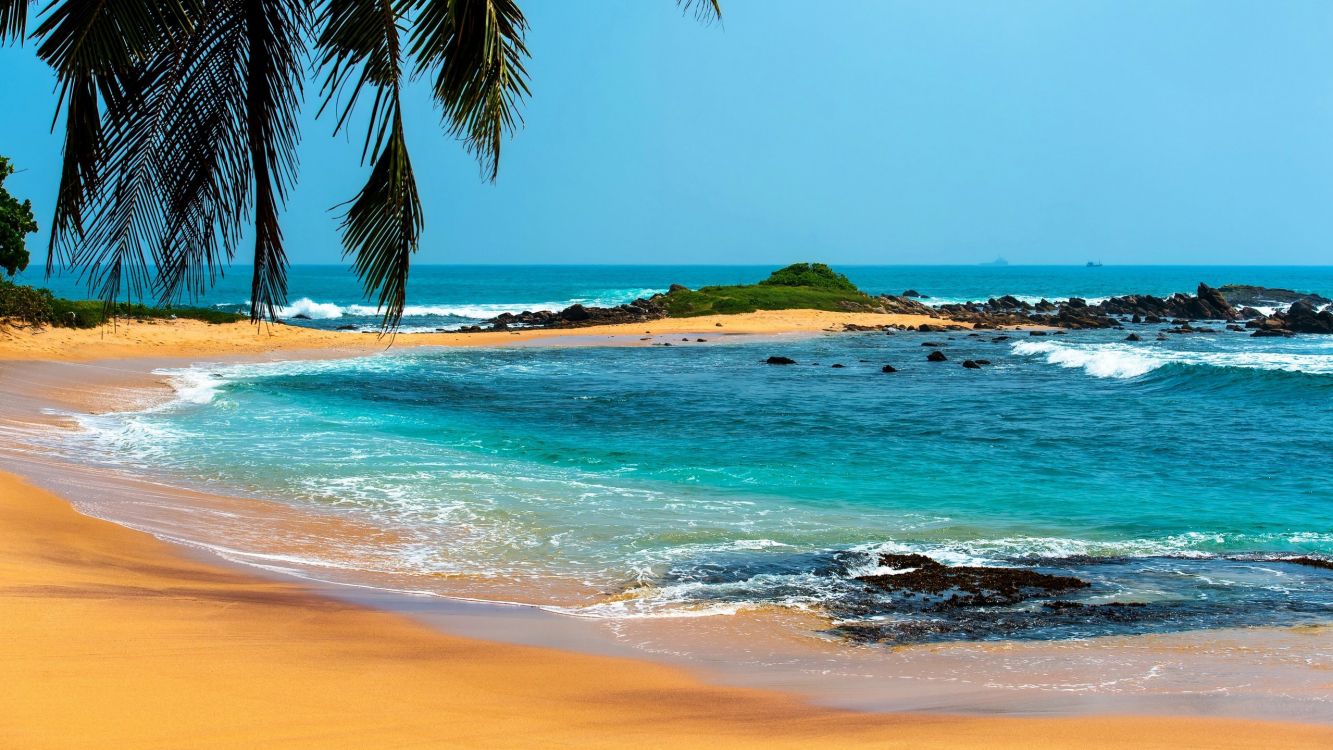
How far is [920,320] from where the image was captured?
54.7m

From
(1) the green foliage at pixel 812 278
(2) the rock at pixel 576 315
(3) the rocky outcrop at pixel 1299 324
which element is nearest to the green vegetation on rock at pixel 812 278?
(1) the green foliage at pixel 812 278

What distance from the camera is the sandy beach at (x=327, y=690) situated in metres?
4.74

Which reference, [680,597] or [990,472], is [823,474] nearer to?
[990,472]

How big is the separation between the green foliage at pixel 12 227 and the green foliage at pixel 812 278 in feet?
140

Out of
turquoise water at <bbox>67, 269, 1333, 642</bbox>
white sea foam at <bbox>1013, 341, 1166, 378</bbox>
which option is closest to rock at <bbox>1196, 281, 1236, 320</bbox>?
white sea foam at <bbox>1013, 341, 1166, 378</bbox>

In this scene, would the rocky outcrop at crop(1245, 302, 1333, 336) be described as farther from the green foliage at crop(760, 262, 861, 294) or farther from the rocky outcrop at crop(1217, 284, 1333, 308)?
the rocky outcrop at crop(1217, 284, 1333, 308)

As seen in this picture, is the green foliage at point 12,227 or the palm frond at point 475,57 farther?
the green foliage at point 12,227

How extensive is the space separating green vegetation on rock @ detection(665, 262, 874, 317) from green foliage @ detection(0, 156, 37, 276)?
1245 inches

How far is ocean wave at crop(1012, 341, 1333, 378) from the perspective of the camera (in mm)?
27856

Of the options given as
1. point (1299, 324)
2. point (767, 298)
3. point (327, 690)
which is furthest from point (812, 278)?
point (327, 690)

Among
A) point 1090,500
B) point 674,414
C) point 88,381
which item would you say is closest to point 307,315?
point 88,381

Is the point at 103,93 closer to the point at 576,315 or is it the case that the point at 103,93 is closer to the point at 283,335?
the point at 283,335

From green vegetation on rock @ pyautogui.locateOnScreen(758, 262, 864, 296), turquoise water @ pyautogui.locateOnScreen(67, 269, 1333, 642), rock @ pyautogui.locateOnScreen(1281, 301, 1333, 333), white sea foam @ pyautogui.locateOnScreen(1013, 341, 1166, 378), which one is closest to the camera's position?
turquoise water @ pyautogui.locateOnScreen(67, 269, 1333, 642)

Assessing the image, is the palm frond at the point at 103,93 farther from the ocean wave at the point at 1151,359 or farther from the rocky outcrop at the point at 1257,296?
the rocky outcrop at the point at 1257,296
